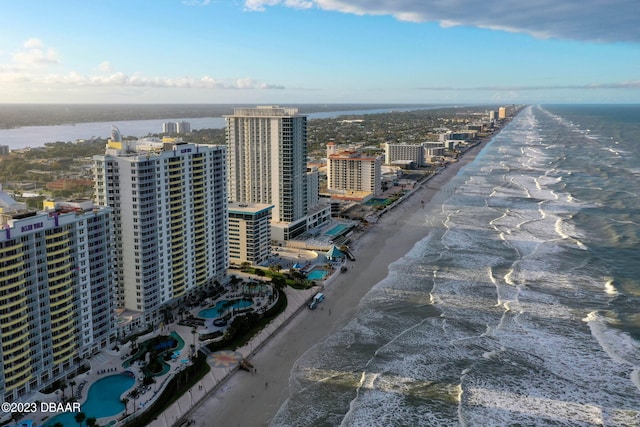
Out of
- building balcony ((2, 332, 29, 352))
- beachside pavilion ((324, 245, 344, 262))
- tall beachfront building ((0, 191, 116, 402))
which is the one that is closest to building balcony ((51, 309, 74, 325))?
tall beachfront building ((0, 191, 116, 402))

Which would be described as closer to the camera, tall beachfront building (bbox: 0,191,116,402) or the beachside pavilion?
tall beachfront building (bbox: 0,191,116,402)

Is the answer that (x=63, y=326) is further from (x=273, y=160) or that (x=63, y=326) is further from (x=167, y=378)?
(x=273, y=160)

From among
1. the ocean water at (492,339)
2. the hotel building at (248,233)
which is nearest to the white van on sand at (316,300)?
the ocean water at (492,339)

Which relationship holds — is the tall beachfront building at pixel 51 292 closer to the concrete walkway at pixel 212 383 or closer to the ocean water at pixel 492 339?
the concrete walkway at pixel 212 383

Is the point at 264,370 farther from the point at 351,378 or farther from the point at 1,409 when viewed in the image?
the point at 1,409

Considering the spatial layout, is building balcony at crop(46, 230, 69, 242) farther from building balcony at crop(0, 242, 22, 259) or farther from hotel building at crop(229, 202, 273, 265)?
hotel building at crop(229, 202, 273, 265)

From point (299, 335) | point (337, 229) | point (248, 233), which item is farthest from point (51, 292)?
point (337, 229)
